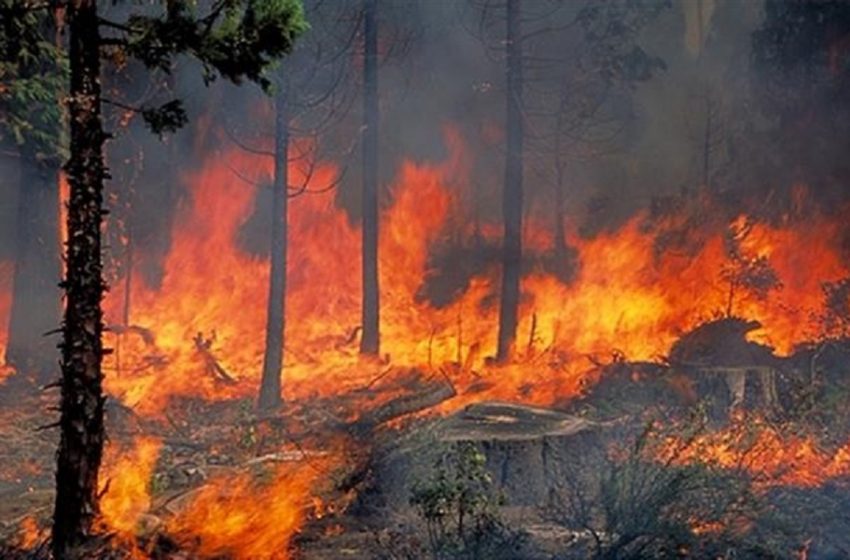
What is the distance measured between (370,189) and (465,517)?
490 inches

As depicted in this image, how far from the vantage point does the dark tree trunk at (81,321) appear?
21.8 ft

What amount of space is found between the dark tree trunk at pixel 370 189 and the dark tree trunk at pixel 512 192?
3.09 m

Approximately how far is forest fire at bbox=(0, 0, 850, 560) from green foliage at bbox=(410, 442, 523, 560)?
5 cm

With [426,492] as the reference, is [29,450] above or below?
below

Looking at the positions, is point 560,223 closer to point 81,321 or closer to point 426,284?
point 426,284

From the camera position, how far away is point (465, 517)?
27.5ft

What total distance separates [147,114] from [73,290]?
1.71 metres

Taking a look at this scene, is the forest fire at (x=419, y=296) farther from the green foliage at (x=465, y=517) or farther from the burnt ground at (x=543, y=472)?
the green foliage at (x=465, y=517)

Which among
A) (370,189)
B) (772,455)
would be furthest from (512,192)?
(772,455)

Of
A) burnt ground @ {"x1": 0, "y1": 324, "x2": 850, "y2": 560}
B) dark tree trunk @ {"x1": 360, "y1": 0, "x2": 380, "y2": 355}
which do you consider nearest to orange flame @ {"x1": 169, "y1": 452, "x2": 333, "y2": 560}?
burnt ground @ {"x1": 0, "y1": 324, "x2": 850, "y2": 560}

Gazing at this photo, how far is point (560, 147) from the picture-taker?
913 inches

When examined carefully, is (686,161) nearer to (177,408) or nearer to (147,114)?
(177,408)

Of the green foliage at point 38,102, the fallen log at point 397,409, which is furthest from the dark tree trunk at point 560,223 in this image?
the green foliage at point 38,102

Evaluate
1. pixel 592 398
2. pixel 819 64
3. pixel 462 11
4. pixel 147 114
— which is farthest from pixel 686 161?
pixel 147 114
